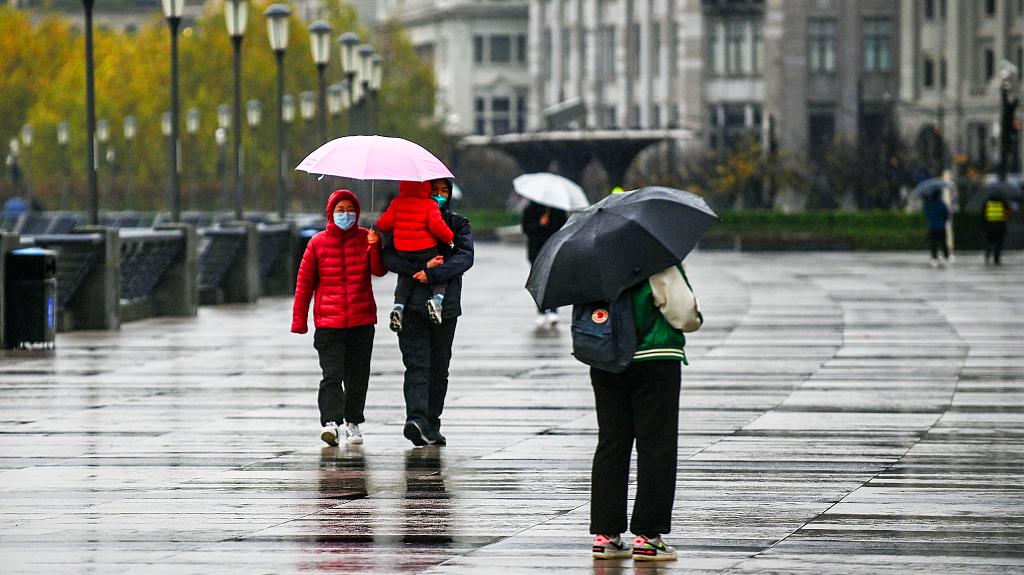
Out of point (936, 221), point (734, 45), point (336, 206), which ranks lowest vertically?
point (936, 221)

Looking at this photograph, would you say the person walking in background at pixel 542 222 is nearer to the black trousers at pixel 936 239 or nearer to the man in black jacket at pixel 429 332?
the man in black jacket at pixel 429 332

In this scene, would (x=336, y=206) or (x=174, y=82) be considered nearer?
(x=336, y=206)

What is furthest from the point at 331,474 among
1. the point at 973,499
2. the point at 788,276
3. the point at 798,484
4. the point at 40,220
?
the point at 40,220

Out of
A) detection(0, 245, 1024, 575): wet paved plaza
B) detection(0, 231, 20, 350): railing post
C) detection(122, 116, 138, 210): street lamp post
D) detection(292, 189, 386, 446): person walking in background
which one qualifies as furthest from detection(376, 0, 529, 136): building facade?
detection(292, 189, 386, 446): person walking in background

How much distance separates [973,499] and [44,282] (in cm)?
1344

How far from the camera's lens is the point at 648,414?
32.6ft

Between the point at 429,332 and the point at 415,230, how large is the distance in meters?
0.69

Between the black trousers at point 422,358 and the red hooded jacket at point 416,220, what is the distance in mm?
460

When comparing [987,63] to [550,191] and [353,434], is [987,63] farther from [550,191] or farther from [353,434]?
[353,434]

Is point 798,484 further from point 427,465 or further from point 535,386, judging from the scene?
point 535,386

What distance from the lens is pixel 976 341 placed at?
2478 cm

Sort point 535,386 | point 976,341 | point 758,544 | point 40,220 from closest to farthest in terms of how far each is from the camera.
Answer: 1. point 758,544
2. point 535,386
3. point 976,341
4. point 40,220

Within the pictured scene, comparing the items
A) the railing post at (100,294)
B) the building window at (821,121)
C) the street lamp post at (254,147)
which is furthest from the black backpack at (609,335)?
the building window at (821,121)

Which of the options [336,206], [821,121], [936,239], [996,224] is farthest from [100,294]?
[821,121]
